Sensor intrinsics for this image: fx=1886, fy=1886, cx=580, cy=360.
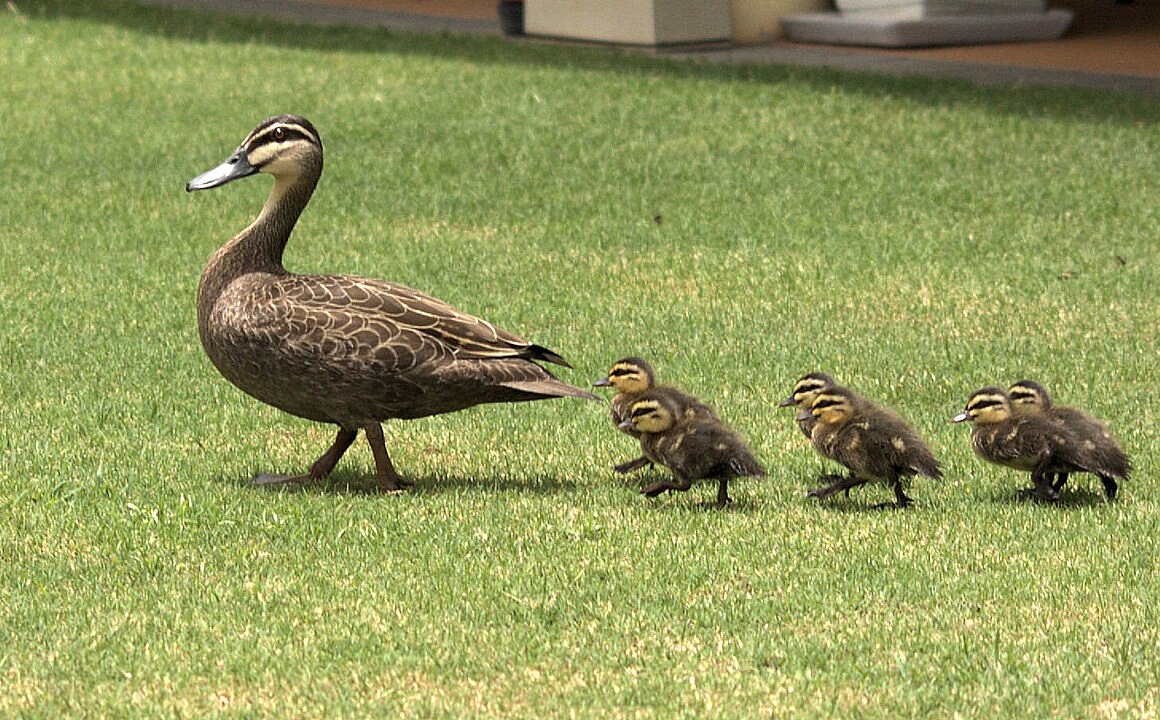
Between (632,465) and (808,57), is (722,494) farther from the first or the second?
(808,57)

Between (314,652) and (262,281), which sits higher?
(262,281)

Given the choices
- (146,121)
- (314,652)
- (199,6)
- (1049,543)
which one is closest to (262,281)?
(314,652)

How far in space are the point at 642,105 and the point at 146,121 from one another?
4508mm

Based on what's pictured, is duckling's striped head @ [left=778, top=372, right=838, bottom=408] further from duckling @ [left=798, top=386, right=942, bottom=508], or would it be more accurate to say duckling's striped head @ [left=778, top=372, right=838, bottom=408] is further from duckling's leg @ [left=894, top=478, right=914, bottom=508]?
duckling's leg @ [left=894, top=478, right=914, bottom=508]

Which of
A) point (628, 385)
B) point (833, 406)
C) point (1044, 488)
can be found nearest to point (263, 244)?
point (628, 385)

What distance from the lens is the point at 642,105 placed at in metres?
17.4

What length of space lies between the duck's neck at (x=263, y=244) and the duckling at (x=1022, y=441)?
2904mm

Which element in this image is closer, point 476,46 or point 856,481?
point 856,481

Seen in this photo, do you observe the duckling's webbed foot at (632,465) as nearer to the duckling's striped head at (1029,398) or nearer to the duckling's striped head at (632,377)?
the duckling's striped head at (632,377)

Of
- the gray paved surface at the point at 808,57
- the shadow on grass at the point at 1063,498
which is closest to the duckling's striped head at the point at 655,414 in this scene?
the shadow on grass at the point at 1063,498

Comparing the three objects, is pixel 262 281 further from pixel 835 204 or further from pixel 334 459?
pixel 835 204

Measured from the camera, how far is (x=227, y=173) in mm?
7871

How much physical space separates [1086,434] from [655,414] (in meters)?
1.66

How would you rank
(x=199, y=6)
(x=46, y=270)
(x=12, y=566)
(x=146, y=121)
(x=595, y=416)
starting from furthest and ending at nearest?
1. (x=199, y=6)
2. (x=146, y=121)
3. (x=46, y=270)
4. (x=595, y=416)
5. (x=12, y=566)
